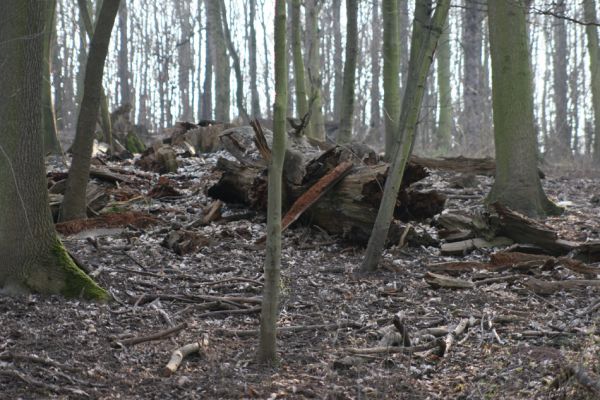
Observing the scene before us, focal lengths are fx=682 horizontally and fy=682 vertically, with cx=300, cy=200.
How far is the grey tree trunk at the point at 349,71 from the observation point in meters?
13.2

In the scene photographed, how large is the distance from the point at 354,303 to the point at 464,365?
5.50 feet

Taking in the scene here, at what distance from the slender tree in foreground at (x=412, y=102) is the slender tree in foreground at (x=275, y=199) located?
261cm

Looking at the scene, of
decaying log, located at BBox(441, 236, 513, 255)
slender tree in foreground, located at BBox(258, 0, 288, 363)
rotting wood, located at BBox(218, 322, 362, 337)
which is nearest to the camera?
slender tree in foreground, located at BBox(258, 0, 288, 363)

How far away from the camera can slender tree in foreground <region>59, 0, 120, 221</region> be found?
7.45 metres

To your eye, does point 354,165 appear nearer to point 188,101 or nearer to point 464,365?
point 464,365

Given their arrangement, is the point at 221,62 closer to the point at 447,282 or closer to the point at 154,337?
the point at 447,282

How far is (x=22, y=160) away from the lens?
5621 mm

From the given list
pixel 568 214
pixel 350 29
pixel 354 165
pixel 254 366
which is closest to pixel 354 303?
pixel 254 366

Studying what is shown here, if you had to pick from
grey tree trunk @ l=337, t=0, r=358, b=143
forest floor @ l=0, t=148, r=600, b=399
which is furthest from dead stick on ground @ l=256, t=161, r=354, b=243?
grey tree trunk @ l=337, t=0, r=358, b=143

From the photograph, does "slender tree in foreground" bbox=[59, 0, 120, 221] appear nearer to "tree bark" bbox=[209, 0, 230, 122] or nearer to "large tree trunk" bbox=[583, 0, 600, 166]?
"tree bark" bbox=[209, 0, 230, 122]

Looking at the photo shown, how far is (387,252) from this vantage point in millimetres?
8055

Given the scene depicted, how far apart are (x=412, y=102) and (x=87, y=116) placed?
3666mm

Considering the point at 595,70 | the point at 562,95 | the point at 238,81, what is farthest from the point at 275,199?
the point at 562,95

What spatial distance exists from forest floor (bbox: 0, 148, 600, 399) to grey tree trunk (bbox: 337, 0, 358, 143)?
5383 millimetres
